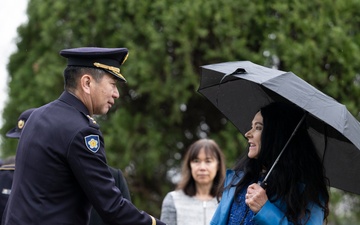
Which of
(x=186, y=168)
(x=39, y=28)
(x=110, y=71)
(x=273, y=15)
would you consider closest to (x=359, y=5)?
(x=273, y=15)

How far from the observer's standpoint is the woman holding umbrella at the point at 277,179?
4648 mm

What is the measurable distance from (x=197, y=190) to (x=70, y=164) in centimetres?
283

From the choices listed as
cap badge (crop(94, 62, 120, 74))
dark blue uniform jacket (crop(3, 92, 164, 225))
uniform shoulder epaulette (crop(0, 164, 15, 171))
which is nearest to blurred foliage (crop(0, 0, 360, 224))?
uniform shoulder epaulette (crop(0, 164, 15, 171))

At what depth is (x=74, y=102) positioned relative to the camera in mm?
4648

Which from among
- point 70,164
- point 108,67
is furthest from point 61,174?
point 108,67

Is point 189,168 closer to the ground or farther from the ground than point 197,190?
farther from the ground

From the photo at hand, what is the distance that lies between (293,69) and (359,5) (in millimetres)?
1077

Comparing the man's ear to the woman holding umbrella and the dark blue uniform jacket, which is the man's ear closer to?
the dark blue uniform jacket

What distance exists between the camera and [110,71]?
4.76m

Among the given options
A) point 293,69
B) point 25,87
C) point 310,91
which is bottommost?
point 25,87

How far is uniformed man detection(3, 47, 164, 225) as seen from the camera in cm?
447

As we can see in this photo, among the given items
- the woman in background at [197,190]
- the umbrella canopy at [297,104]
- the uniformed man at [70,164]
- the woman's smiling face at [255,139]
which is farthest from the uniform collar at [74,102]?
the woman in background at [197,190]

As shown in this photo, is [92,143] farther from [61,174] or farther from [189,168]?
[189,168]

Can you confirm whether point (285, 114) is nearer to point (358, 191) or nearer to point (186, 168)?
point (358, 191)
